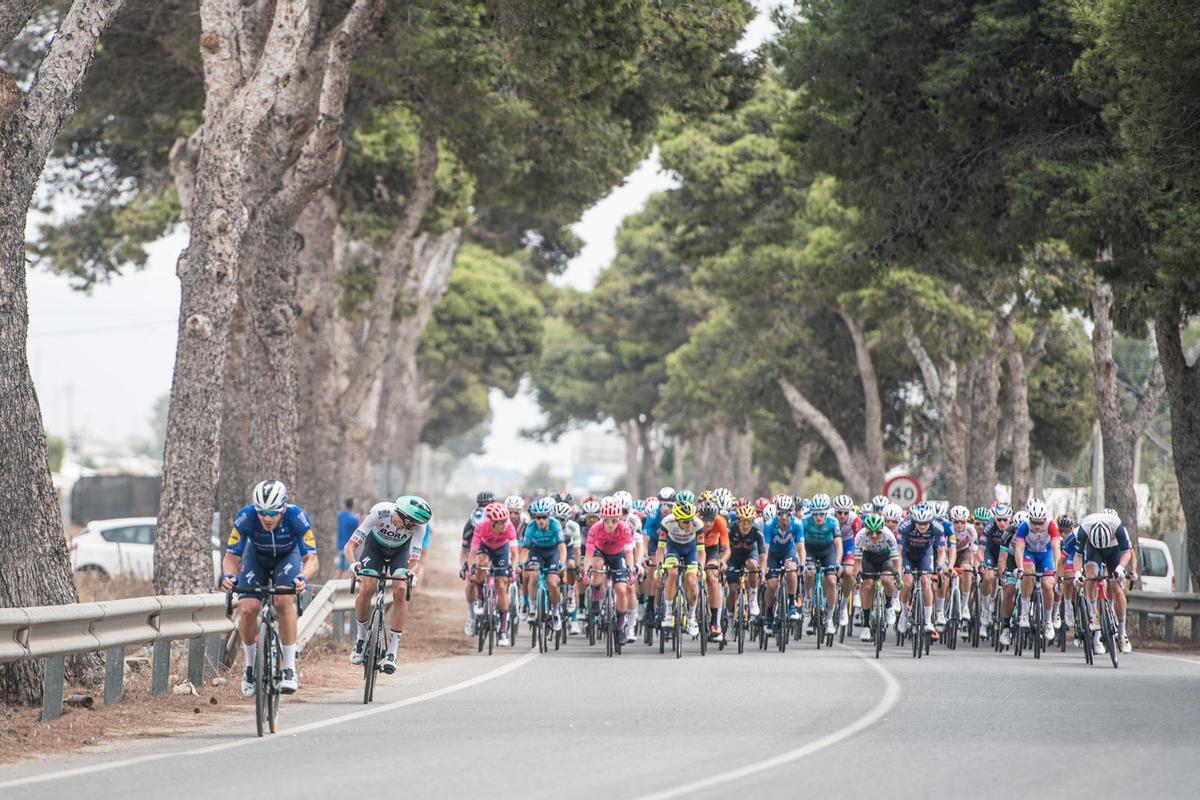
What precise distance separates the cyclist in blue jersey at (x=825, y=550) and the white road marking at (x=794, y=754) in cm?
721

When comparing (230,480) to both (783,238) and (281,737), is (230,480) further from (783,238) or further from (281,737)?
(783,238)

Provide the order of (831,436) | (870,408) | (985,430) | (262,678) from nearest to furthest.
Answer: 1. (262,678)
2. (985,430)
3. (870,408)
4. (831,436)

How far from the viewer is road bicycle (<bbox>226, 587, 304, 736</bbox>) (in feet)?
40.8

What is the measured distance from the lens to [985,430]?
3672cm

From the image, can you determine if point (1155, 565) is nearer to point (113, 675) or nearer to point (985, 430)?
point (985, 430)

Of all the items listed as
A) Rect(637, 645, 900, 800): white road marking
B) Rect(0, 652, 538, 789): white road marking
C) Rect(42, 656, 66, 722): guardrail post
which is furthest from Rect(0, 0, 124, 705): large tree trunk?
Rect(637, 645, 900, 800): white road marking

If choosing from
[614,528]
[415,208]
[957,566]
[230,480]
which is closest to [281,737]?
[614,528]

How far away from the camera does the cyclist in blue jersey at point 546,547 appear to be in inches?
886

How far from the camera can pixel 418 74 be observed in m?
25.2

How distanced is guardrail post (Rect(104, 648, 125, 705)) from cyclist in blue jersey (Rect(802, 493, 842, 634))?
1169 centimetres

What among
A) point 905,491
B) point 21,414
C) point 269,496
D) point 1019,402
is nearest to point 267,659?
point 269,496

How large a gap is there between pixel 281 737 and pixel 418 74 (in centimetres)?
1455

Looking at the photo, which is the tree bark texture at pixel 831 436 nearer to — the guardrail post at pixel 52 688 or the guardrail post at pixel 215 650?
the guardrail post at pixel 215 650

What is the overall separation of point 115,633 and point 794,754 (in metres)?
5.45
